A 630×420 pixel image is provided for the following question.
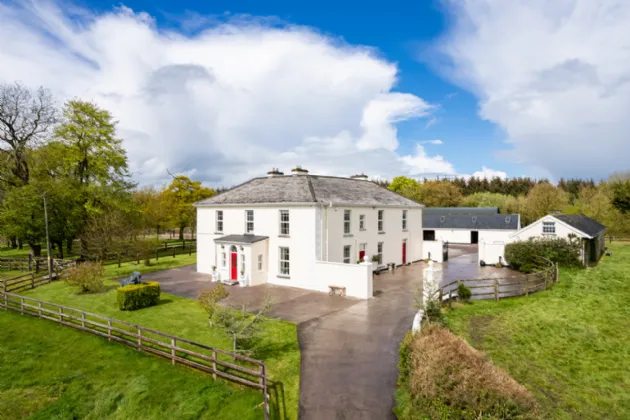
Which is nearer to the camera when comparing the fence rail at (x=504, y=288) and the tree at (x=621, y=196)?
the fence rail at (x=504, y=288)

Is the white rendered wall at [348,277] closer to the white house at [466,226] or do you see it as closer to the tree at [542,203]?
the white house at [466,226]

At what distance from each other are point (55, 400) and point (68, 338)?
15.5ft

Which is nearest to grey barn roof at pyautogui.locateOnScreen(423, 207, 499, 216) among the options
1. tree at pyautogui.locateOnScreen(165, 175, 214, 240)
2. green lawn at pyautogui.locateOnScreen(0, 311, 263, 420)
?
tree at pyautogui.locateOnScreen(165, 175, 214, 240)

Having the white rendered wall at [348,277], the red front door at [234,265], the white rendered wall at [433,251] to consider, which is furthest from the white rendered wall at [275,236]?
the white rendered wall at [433,251]

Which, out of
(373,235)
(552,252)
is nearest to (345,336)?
(373,235)

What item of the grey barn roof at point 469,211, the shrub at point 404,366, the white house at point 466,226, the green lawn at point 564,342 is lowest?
the green lawn at point 564,342

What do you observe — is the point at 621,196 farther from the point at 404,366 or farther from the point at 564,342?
the point at 404,366

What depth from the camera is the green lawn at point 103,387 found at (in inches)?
415

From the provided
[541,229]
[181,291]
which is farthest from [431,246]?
[181,291]

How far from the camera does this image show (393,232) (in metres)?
31.6

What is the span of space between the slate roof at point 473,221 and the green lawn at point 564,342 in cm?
2644

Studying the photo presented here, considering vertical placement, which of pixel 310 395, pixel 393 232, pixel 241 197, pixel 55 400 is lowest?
pixel 55 400

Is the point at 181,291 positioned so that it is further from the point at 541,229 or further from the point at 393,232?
the point at 541,229

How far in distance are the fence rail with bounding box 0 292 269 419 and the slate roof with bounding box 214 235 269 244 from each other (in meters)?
9.80
